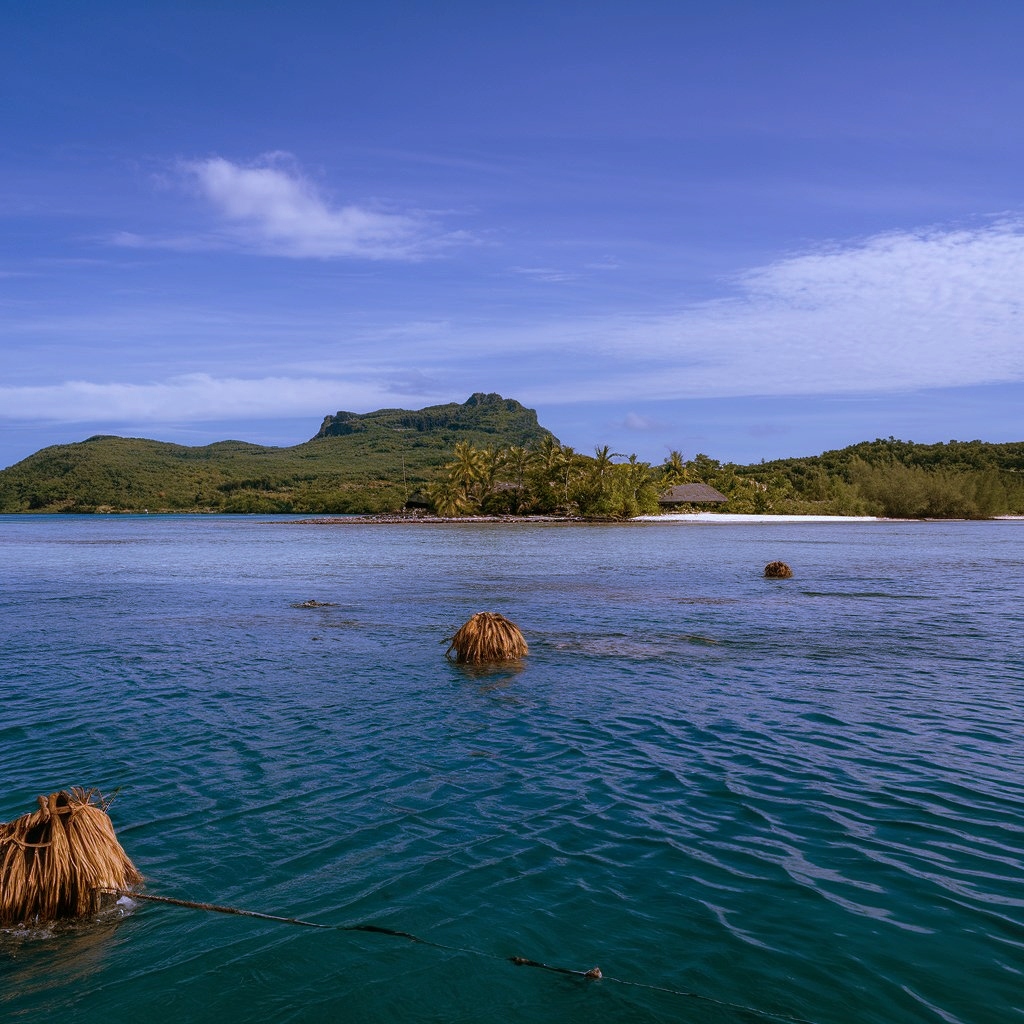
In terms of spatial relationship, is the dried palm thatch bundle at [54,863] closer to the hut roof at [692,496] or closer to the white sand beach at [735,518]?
the white sand beach at [735,518]

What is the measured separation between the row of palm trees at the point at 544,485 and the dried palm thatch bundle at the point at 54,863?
384ft

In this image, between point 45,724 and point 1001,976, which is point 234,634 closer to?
point 45,724

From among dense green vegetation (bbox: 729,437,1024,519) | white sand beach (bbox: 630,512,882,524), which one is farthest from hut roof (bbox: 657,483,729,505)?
dense green vegetation (bbox: 729,437,1024,519)

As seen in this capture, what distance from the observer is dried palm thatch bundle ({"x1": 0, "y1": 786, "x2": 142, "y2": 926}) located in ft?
21.3

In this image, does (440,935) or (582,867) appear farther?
(582,867)

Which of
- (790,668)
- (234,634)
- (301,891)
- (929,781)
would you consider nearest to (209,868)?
(301,891)

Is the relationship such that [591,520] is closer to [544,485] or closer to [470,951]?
[544,485]

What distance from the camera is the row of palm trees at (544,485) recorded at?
12562cm

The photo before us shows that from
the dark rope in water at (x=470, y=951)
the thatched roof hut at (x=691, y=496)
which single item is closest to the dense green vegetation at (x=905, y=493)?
the thatched roof hut at (x=691, y=496)

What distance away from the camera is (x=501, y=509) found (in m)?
137

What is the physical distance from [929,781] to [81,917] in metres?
9.04

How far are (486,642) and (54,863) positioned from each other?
11.3m

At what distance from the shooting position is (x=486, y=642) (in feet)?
57.0

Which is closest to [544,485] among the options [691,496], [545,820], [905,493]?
[691,496]
